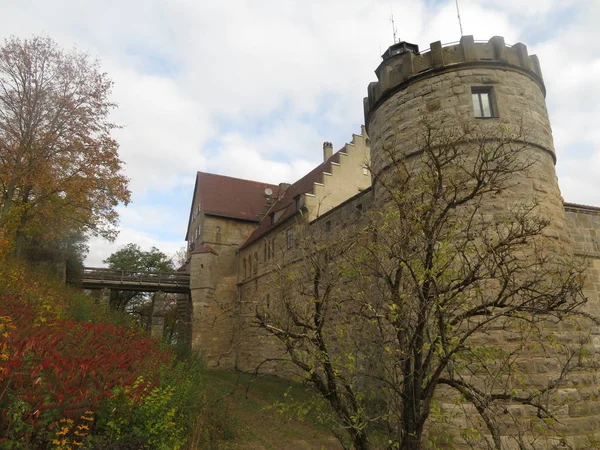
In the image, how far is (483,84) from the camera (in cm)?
857

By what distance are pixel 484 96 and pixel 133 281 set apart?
24685 mm

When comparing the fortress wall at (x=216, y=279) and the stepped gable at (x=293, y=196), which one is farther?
the fortress wall at (x=216, y=279)

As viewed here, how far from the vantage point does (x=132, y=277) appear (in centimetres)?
2750

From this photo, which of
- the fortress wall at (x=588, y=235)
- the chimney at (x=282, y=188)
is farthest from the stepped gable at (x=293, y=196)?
the fortress wall at (x=588, y=235)

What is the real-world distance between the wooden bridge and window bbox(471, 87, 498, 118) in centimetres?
2322

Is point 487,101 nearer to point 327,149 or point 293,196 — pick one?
point 293,196

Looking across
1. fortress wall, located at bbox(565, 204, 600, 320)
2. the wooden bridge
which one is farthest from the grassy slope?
the wooden bridge

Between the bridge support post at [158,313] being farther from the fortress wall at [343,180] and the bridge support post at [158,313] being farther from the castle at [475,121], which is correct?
the castle at [475,121]

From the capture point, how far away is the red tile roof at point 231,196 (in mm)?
28109

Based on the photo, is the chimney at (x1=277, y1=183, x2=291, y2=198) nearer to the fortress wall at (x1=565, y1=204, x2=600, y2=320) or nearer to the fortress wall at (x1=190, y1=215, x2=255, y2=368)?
the fortress wall at (x1=190, y1=215, x2=255, y2=368)

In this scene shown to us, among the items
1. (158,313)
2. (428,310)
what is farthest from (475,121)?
(158,313)

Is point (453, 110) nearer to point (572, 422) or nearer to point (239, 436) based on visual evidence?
point (572, 422)

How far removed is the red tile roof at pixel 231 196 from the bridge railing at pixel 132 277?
201 inches

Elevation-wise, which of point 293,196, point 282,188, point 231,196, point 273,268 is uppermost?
point 282,188
